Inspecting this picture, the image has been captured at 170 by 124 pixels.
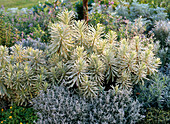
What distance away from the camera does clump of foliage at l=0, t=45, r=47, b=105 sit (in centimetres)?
284

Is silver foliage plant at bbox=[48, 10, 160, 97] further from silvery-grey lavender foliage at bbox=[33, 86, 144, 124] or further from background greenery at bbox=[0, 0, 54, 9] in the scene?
background greenery at bbox=[0, 0, 54, 9]

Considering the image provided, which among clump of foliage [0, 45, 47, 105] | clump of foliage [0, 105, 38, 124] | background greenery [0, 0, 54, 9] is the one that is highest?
background greenery [0, 0, 54, 9]

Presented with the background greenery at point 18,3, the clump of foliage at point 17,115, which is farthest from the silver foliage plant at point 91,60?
the background greenery at point 18,3

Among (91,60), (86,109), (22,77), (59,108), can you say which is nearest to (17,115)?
(22,77)

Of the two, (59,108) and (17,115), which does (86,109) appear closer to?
(59,108)

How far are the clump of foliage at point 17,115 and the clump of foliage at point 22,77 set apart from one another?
0.11m

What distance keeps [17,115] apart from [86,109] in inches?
41.1

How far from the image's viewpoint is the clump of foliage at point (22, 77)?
9.31 ft

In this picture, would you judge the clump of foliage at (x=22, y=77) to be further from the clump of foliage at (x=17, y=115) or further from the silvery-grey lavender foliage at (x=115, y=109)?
the silvery-grey lavender foliage at (x=115, y=109)

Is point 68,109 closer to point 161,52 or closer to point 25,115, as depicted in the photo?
point 25,115

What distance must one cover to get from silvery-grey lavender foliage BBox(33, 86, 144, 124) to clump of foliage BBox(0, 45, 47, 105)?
0.22m

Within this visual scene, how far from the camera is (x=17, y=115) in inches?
111

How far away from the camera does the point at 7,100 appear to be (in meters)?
3.16

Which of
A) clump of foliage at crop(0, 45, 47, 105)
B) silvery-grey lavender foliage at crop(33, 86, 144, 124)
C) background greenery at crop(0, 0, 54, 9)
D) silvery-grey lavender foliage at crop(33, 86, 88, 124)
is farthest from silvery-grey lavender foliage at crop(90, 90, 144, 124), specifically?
background greenery at crop(0, 0, 54, 9)
